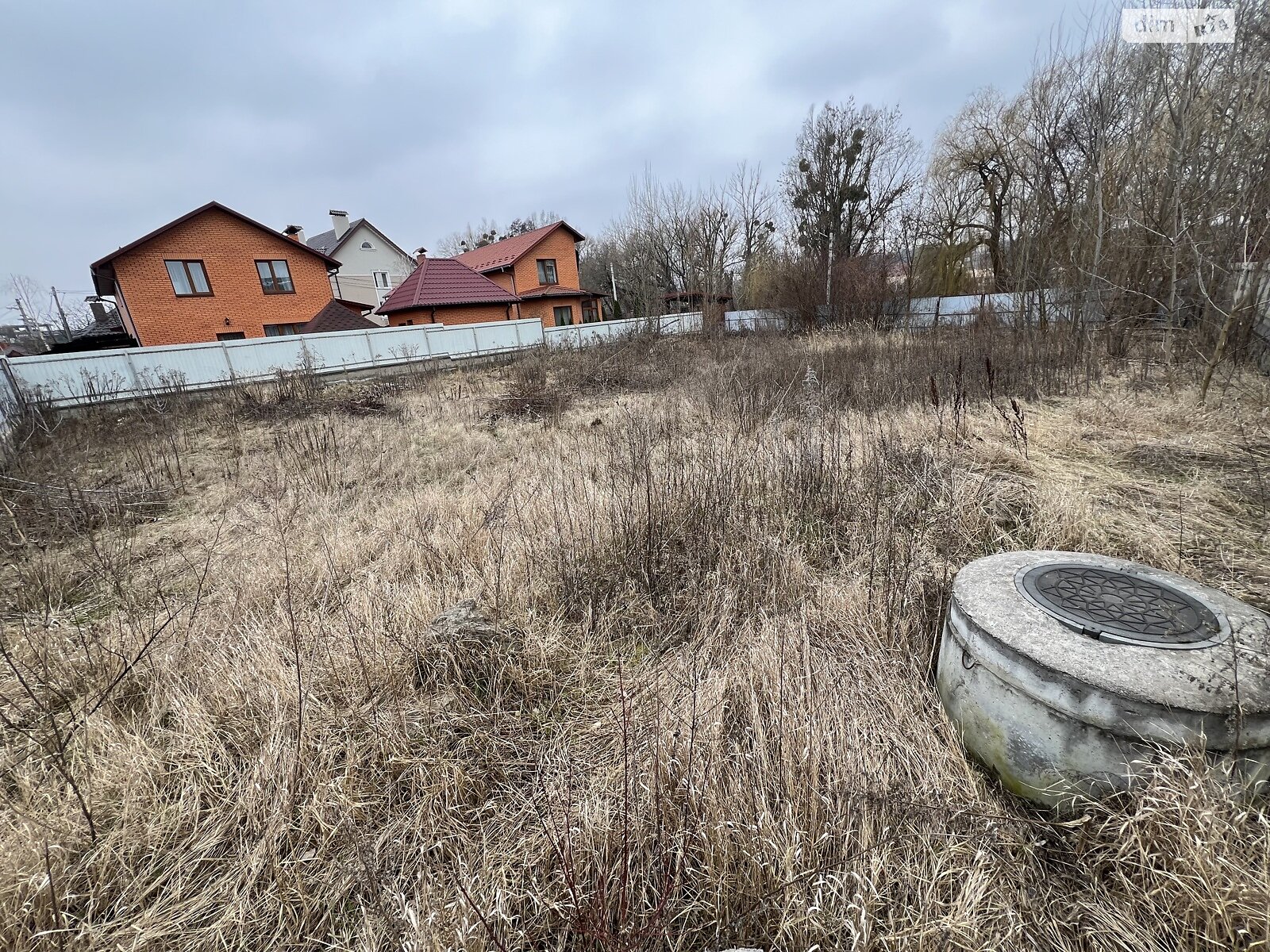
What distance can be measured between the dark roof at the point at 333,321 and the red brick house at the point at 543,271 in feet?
28.0

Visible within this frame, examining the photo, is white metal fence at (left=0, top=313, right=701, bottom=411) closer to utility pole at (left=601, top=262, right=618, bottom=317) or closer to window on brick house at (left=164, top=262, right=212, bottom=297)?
window on brick house at (left=164, top=262, right=212, bottom=297)

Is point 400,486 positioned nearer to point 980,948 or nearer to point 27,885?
point 27,885

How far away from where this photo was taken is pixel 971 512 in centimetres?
333

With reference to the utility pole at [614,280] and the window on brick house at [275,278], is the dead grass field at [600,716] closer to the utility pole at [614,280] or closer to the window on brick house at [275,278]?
the window on brick house at [275,278]

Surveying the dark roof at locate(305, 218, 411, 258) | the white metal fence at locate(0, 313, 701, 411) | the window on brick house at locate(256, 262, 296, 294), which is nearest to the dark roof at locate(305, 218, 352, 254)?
the dark roof at locate(305, 218, 411, 258)

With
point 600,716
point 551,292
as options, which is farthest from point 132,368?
point 551,292

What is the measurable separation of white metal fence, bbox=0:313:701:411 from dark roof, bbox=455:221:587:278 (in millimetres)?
11257

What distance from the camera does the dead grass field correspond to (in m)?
1.32

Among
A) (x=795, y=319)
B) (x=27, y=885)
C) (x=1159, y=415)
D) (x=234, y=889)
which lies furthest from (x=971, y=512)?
(x=795, y=319)

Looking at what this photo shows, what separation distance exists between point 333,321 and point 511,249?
1289 cm

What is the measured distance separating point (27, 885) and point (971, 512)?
4768 mm

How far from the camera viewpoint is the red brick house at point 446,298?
23016 mm

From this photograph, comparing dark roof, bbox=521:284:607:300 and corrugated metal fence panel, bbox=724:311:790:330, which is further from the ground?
dark roof, bbox=521:284:607:300

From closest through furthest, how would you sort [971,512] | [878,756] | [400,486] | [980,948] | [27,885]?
[980,948], [27,885], [878,756], [971,512], [400,486]
